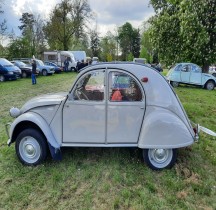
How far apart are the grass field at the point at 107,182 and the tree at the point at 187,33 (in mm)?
13912

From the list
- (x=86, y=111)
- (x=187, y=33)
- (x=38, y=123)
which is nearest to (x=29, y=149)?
(x=38, y=123)

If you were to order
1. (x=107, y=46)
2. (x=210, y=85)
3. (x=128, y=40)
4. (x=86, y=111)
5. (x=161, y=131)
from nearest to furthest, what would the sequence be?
(x=161, y=131) < (x=86, y=111) < (x=210, y=85) < (x=107, y=46) < (x=128, y=40)

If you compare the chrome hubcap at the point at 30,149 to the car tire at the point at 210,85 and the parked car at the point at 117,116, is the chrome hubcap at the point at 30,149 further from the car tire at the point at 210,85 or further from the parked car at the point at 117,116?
the car tire at the point at 210,85

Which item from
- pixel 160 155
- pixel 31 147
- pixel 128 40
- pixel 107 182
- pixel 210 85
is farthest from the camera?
pixel 128 40

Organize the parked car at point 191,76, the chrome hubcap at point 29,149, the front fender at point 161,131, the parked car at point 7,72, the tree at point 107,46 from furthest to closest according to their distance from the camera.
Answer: the tree at point 107,46, the parked car at point 7,72, the parked car at point 191,76, the chrome hubcap at point 29,149, the front fender at point 161,131

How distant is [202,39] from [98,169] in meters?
15.2

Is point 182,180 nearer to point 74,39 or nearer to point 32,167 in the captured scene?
point 32,167

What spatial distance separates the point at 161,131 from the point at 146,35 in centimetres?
3931

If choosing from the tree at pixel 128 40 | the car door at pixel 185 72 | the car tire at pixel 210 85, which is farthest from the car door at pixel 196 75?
the tree at pixel 128 40

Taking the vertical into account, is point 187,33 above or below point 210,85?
above

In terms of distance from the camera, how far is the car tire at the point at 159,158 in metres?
4.34

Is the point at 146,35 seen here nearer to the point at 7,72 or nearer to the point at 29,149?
the point at 7,72

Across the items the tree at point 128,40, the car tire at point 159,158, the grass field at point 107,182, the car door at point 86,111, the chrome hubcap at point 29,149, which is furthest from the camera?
the tree at point 128,40

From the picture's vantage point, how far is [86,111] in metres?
4.23
